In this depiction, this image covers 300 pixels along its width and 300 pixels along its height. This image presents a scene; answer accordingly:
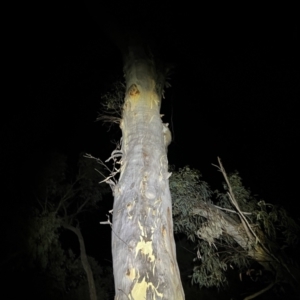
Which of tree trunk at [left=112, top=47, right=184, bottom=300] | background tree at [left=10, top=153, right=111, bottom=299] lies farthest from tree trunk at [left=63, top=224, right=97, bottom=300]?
tree trunk at [left=112, top=47, right=184, bottom=300]

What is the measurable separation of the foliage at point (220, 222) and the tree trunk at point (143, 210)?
3.01 meters

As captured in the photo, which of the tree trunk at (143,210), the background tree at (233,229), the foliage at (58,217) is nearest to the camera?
the tree trunk at (143,210)

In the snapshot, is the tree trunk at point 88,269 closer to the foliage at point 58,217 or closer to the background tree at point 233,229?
the foliage at point 58,217

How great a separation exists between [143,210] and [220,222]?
12.9 feet

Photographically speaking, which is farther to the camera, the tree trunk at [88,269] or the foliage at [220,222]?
the tree trunk at [88,269]

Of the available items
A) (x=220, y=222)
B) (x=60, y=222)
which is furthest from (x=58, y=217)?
(x=220, y=222)

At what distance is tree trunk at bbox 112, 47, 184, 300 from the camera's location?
2.58m

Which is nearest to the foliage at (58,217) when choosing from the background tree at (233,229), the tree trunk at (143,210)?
the background tree at (233,229)

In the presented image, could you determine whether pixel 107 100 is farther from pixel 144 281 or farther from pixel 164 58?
pixel 144 281

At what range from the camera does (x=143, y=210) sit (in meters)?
2.92

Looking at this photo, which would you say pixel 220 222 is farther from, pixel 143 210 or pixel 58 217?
pixel 58 217

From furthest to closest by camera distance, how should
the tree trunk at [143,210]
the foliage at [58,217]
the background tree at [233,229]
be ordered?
the foliage at [58,217] → the background tree at [233,229] → the tree trunk at [143,210]

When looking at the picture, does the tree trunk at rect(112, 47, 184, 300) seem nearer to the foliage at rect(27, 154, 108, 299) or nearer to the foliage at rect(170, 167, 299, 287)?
the foliage at rect(170, 167, 299, 287)

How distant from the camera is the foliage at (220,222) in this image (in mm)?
6406
